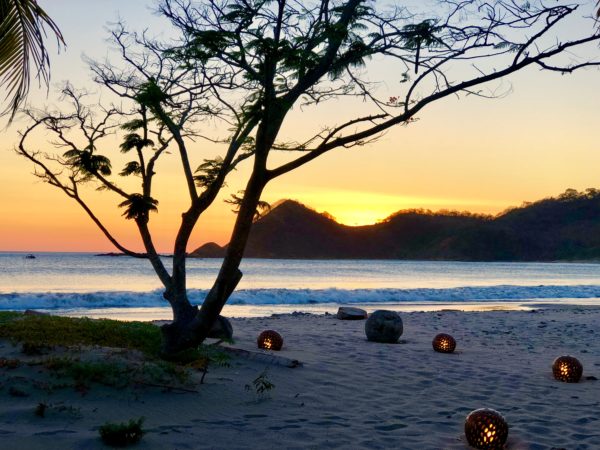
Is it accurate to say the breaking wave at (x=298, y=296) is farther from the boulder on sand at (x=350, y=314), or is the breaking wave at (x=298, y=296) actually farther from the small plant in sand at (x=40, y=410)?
the small plant in sand at (x=40, y=410)

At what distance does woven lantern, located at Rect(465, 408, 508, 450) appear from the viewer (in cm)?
574

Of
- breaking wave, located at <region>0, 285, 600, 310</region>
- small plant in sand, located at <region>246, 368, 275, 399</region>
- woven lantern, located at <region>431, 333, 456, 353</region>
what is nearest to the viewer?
small plant in sand, located at <region>246, 368, 275, 399</region>

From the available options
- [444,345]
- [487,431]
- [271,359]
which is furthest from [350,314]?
[487,431]

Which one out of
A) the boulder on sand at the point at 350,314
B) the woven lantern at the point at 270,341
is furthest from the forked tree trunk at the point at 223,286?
the boulder on sand at the point at 350,314

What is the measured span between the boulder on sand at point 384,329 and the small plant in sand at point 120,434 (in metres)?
8.56

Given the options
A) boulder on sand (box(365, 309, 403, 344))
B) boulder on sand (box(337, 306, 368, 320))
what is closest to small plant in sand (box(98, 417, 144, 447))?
boulder on sand (box(365, 309, 403, 344))

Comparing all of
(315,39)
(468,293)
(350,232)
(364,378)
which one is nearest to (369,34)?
(315,39)

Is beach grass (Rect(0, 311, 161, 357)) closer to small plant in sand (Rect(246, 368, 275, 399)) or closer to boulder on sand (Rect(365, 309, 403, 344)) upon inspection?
small plant in sand (Rect(246, 368, 275, 399))

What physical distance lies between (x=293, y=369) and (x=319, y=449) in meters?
3.59

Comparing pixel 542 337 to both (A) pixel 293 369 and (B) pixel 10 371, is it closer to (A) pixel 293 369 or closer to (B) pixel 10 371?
(A) pixel 293 369

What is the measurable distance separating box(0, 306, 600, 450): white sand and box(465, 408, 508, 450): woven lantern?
231mm

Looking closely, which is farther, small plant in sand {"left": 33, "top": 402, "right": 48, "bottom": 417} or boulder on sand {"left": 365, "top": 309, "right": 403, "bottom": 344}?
boulder on sand {"left": 365, "top": 309, "right": 403, "bottom": 344}

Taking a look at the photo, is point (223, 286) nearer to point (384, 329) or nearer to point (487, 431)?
point (487, 431)

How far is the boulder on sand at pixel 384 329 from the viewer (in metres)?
13.3
